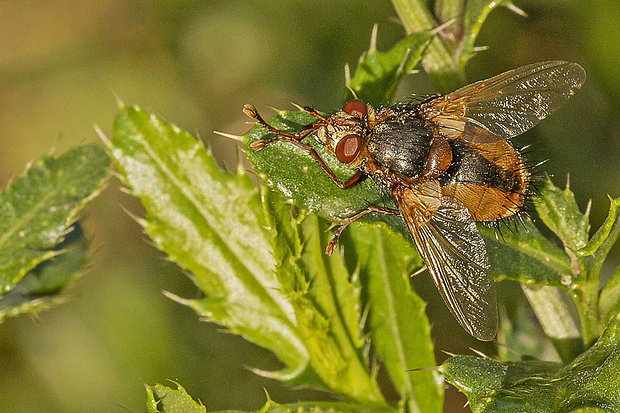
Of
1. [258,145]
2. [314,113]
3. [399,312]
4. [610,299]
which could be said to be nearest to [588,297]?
[610,299]

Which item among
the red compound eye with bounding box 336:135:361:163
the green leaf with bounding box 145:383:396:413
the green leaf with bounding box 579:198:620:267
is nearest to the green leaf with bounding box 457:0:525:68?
Result: the red compound eye with bounding box 336:135:361:163

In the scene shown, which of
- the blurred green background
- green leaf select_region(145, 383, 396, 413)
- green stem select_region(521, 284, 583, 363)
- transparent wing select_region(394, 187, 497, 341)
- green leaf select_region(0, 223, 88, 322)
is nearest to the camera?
green leaf select_region(145, 383, 396, 413)

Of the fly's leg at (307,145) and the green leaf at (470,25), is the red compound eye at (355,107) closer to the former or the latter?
the fly's leg at (307,145)

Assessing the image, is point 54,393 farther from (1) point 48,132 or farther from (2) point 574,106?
(2) point 574,106

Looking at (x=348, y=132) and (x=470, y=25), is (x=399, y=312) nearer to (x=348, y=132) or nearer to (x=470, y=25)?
(x=348, y=132)

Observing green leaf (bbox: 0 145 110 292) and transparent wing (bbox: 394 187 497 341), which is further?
green leaf (bbox: 0 145 110 292)

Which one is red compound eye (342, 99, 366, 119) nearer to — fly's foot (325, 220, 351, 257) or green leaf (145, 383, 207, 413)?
fly's foot (325, 220, 351, 257)

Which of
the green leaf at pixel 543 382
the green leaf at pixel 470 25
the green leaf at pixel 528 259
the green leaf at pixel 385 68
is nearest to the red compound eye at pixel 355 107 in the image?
the green leaf at pixel 385 68
